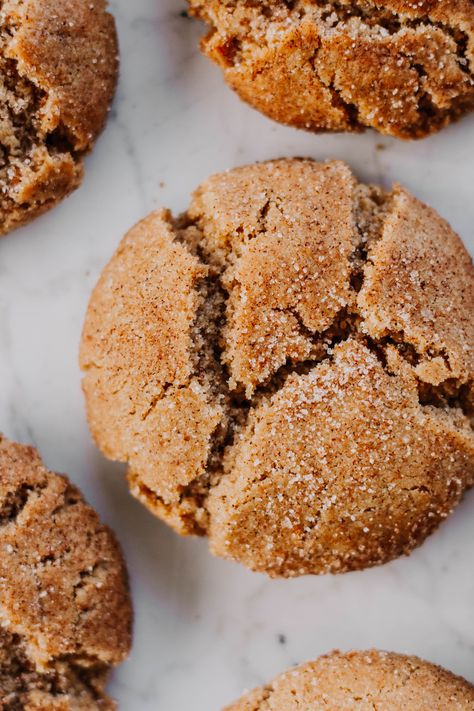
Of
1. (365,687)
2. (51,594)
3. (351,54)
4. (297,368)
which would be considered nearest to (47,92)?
A: (351,54)

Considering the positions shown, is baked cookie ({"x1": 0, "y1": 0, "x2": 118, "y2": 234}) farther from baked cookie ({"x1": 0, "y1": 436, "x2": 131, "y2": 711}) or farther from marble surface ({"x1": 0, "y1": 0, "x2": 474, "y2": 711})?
baked cookie ({"x1": 0, "y1": 436, "x2": 131, "y2": 711})

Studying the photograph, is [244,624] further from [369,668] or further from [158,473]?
[158,473]

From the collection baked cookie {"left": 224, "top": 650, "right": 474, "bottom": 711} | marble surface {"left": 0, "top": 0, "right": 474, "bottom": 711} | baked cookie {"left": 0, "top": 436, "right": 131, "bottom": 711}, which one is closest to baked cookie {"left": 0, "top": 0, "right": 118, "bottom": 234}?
marble surface {"left": 0, "top": 0, "right": 474, "bottom": 711}

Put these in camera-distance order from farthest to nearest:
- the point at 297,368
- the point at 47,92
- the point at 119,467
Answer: the point at 119,467, the point at 47,92, the point at 297,368

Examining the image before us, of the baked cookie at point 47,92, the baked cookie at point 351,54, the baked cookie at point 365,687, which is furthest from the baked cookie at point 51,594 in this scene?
the baked cookie at point 351,54

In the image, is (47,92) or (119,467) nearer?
(47,92)

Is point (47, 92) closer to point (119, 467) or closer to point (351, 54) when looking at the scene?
point (351, 54)

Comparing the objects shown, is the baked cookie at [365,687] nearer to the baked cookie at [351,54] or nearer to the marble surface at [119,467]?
the marble surface at [119,467]

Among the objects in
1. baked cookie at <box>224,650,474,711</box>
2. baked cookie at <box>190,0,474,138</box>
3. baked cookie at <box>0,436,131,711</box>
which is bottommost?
baked cookie at <box>224,650,474,711</box>
